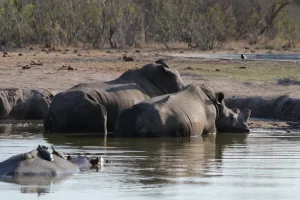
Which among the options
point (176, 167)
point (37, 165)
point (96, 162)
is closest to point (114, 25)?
point (176, 167)

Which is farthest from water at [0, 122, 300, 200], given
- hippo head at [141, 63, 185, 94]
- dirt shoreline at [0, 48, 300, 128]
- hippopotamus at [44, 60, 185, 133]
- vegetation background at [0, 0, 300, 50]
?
vegetation background at [0, 0, 300, 50]

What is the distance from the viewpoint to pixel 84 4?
4625cm

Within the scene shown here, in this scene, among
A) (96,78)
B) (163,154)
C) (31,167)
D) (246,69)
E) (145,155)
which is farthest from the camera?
(246,69)

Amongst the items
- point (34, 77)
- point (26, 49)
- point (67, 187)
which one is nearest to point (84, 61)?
point (34, 77)

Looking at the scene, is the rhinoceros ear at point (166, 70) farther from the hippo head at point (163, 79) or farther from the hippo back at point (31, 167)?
the hippo back at point (31, 167)

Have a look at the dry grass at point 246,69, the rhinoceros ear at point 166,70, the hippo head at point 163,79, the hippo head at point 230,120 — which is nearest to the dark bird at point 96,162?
the hippo head at point 230,120

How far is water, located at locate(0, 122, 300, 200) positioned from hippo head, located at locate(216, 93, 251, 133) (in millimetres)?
378

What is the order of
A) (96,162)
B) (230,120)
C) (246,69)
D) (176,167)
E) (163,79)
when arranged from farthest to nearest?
(246,69)
(163,79)
(230,120)
(176,167)
(96,162)

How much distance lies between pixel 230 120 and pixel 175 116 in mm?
1962

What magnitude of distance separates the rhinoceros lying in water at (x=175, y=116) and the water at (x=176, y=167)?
9.9 inches

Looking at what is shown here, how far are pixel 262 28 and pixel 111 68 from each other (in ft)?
105

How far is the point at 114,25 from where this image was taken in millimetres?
45750

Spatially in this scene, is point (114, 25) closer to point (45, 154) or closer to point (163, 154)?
point (163, 154)

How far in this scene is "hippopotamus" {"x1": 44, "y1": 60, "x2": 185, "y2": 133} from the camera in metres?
15.8
